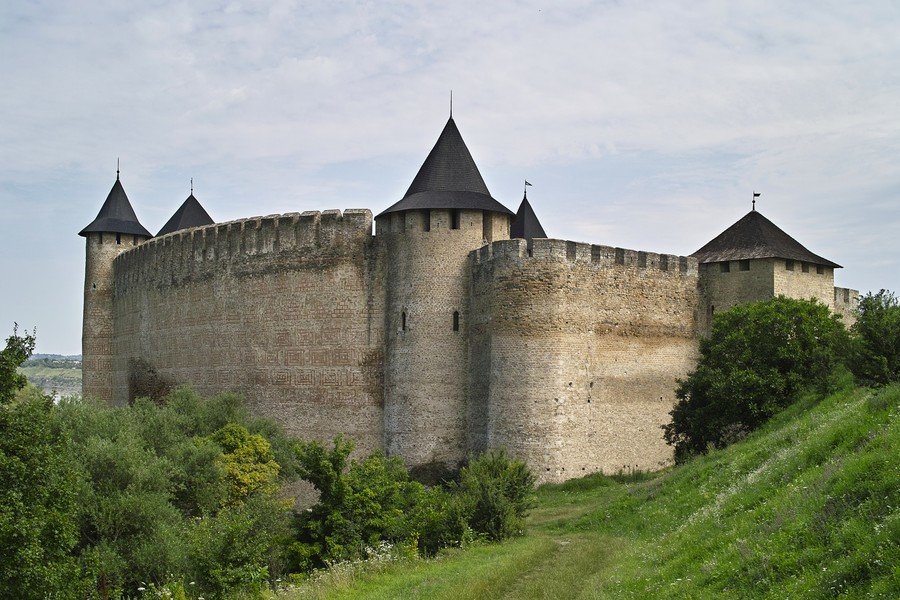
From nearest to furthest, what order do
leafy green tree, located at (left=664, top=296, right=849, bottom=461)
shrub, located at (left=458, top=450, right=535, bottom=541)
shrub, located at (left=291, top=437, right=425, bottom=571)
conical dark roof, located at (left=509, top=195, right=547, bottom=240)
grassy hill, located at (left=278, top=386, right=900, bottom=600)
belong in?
grassy hill, located at (left=278, top=386, right=900, bottom=600)
shrub, located at (left=291, top=437, right=425, bottom=571)
shrub, located at (left=458, top=450, right=535, bottom=541)
leafy green tree, located at (left=664, top=296, right=849, bottom=461)
conical dark roof, located at (left=509, top=195, right=547, bottom=240)

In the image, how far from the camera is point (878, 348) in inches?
576

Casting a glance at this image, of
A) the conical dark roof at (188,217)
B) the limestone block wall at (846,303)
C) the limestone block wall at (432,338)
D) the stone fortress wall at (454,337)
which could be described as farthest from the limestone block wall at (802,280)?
the conical dark roof at (188,217)

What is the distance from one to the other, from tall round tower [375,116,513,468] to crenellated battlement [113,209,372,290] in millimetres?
1911

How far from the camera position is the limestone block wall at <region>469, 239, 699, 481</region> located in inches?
950

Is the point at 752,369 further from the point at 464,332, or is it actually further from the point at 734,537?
the point at 734,537

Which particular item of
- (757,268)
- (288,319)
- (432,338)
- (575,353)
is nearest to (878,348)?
(575,353)

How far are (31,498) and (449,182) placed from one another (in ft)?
52.5

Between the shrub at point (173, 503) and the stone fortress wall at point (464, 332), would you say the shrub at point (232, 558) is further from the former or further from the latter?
the stone fortress wall at point (464, 332)

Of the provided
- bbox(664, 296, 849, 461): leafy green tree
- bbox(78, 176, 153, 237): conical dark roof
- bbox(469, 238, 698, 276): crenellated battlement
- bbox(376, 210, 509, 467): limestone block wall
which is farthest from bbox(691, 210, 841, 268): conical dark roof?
bbox(78, 176, 153, 237): conical dark roof

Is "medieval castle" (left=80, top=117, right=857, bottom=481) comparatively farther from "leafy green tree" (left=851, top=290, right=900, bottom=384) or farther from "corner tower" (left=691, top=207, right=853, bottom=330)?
"leafy green tree" (left=851, top=290, right=900, bottom=384)

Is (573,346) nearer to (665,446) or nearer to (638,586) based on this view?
(665,446)

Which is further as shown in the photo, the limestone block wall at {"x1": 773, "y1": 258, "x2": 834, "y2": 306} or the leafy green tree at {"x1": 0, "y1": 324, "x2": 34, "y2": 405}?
the limestone block wall at {"x1": 773, "y1": 258, "x2": 834, "y2": 306}

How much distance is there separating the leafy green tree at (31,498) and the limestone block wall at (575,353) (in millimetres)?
11979

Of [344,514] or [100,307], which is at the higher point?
[100,307]
